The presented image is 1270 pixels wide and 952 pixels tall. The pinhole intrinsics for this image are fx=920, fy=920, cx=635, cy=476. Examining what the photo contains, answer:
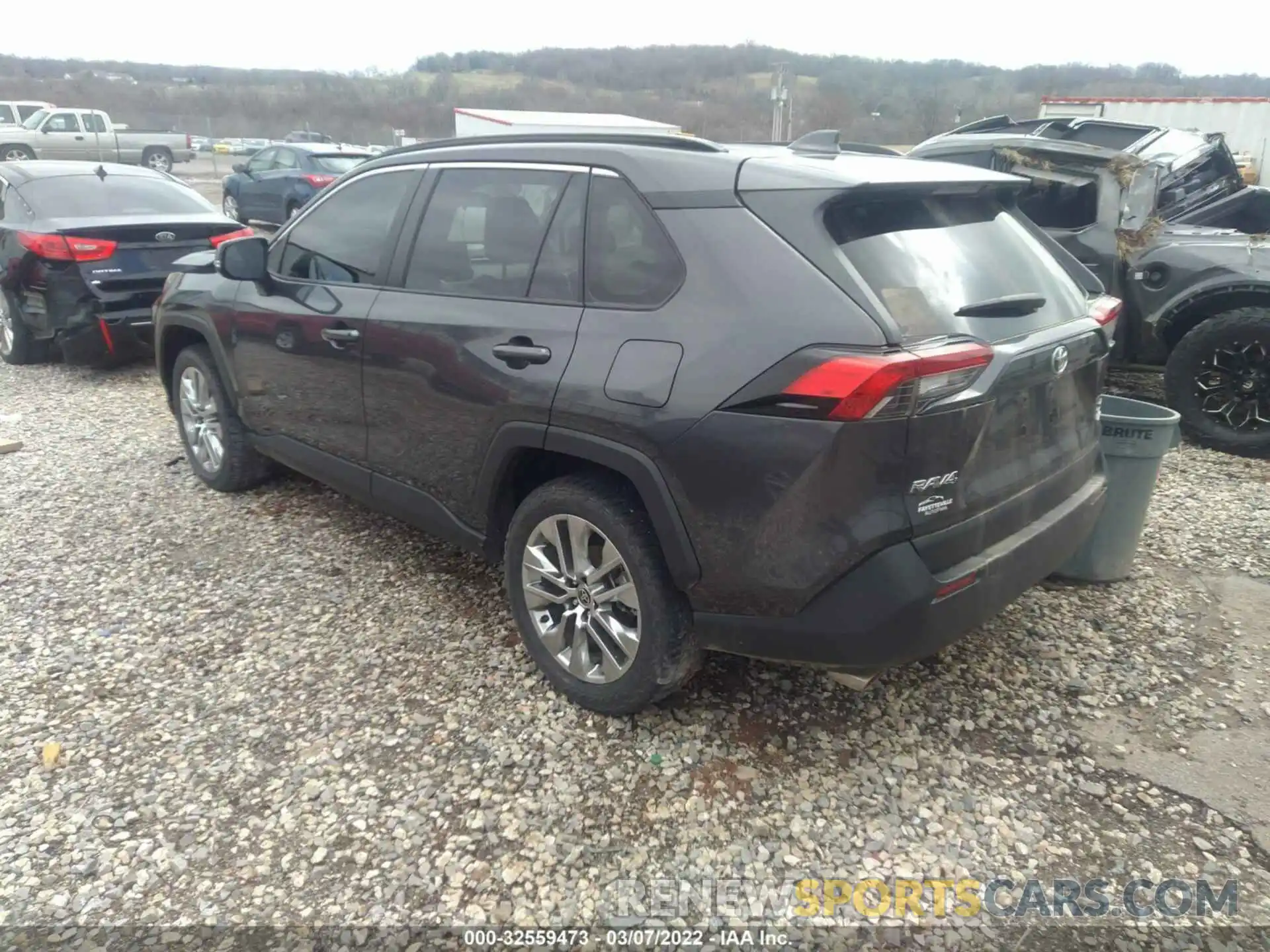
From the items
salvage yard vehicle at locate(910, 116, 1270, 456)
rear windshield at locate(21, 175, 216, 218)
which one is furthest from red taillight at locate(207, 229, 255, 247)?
salvage yard vehicle at locate(910, 116, 1270, 456)

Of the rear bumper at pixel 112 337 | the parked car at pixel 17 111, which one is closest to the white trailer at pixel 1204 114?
the rear bumper at pixel 112 337

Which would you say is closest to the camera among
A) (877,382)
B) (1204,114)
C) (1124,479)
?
(877,382)

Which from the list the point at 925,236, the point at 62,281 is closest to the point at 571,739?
the point at 925,236

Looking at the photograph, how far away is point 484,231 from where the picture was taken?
332cm

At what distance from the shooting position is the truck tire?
92.9ft

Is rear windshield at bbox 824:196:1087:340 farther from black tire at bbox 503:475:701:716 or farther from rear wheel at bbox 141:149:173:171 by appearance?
rear wheel at bbox 141:149:173:171

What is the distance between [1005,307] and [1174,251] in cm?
407

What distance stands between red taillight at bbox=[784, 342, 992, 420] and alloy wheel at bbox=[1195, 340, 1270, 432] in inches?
166

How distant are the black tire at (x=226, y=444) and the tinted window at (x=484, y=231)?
1.80 meters

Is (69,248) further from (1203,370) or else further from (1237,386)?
(1237,386)

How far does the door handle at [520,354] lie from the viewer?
2.92 m

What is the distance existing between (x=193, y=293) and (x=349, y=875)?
3.39 meters

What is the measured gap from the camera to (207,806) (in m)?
2.70

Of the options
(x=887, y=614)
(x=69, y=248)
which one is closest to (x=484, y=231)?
(x=887, y=614)
